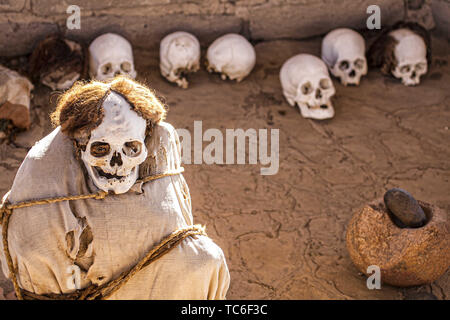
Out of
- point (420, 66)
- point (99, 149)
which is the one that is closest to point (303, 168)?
point (420, 66)

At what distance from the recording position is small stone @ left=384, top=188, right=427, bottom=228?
358 cm

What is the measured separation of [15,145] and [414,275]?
10.2 ft

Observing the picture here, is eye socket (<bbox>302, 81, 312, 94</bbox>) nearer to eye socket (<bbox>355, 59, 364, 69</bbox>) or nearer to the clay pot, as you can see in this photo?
eye socket (<bbox>355, 59, 364, 69</bbox>)

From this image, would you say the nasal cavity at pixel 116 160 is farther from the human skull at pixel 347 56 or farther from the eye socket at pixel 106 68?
the human skull at pixel 347 56

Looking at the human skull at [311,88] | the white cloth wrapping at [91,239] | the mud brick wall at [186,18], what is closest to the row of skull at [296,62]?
the human skull at [311,88]

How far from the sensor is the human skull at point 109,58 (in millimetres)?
5391

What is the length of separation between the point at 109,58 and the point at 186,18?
0.91 metres

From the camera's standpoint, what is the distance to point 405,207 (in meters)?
3.59

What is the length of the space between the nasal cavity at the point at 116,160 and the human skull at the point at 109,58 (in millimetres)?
3011

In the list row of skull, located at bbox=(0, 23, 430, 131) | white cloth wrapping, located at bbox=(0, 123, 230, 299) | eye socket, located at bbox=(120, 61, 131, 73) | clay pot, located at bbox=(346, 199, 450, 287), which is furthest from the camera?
eye socket, located at bbox=(120, 61, 131, 73)

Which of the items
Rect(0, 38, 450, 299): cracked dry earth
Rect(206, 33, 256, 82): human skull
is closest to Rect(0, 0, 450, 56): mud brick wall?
Rect(0, 38, 450, 299): cracked dry earth

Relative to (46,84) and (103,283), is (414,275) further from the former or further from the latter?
(46,84)

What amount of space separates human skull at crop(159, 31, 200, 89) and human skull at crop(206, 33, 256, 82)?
15 centimetres
